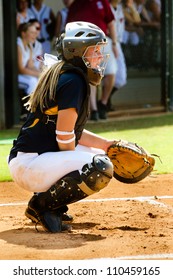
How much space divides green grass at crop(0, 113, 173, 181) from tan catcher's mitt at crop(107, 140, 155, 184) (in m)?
2.06

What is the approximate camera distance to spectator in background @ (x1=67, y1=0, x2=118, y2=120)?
1309cm

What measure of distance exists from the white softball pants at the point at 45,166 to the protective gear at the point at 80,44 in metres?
0.58

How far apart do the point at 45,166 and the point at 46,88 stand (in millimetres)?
530

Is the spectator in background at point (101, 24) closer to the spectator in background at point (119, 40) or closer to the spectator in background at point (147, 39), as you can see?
the spectator in background at point (119, 40)

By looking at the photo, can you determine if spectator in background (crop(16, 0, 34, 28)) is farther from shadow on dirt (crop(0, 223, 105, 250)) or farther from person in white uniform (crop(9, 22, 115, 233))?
shadow on dirt (crop(0, 223, 105, 250))

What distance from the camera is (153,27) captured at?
15953 millimetres

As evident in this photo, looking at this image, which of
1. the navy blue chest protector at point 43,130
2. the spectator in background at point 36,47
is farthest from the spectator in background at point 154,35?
the navy blue chest protector at point 43,130

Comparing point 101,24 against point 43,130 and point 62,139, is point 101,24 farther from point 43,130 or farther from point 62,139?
point 62,139

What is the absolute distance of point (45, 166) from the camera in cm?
612

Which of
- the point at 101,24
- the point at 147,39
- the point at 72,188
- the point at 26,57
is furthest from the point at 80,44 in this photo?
the point at 147,39

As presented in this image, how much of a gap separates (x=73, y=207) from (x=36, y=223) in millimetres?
914

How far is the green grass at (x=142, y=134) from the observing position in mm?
9391
